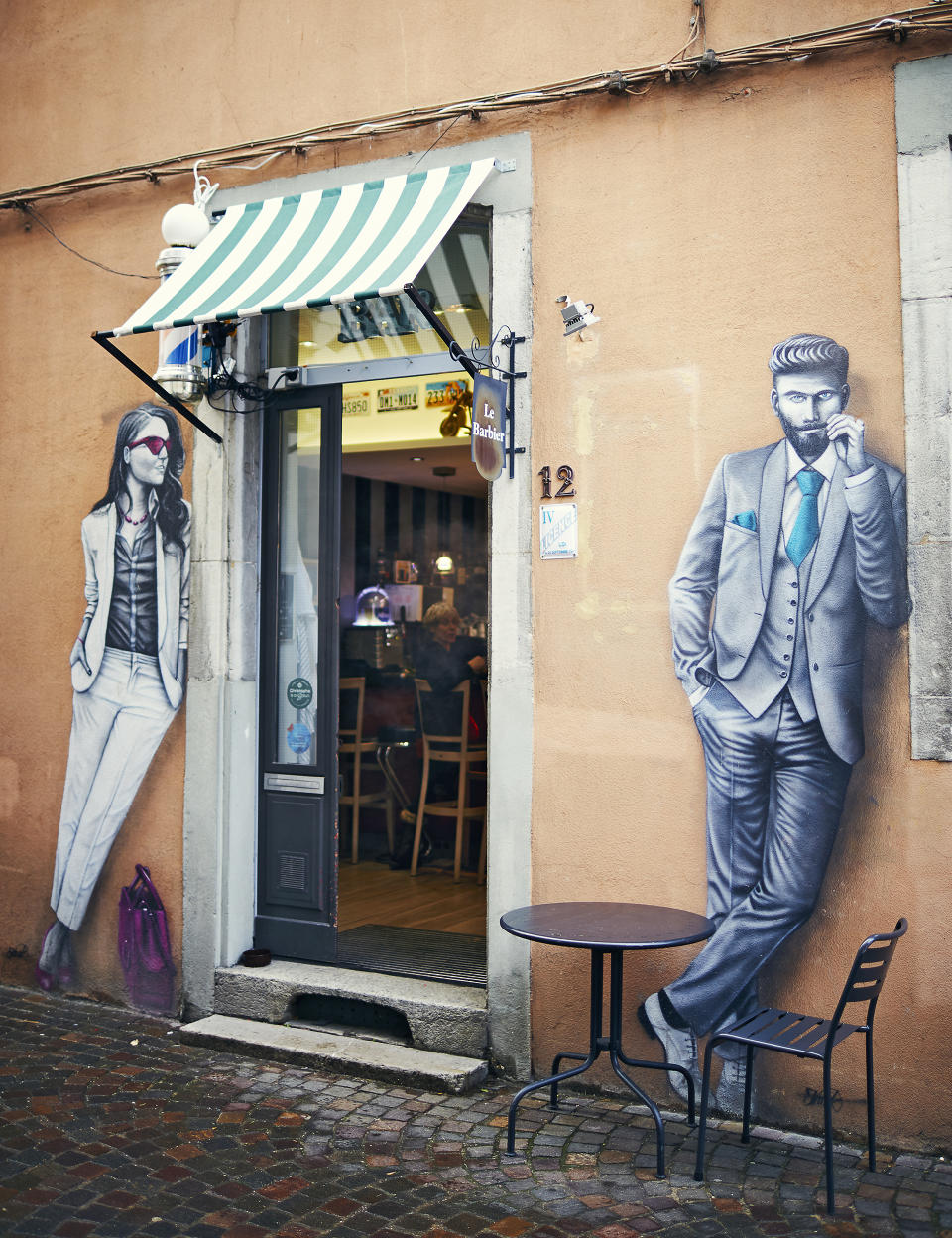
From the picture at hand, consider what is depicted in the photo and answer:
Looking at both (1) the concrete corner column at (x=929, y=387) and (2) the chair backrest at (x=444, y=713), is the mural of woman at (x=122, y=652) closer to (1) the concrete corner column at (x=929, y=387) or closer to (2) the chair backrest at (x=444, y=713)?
(2) the chair backrest at (x=444, y=713)

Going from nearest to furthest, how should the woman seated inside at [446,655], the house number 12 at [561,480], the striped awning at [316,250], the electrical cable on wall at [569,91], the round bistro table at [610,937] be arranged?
the round bistro table at [610,937] < the electrical cable on wall at [569,91] < the striped awning at [316,250] < the house number 12 at [561,480] < the woman seated inside at [446,655]

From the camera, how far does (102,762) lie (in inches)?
239

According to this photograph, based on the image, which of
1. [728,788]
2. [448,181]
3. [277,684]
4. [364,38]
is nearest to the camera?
[728,788]

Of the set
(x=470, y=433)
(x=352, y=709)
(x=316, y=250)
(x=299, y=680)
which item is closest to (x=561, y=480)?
(x=470, y=433)

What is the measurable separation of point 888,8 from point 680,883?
11.6ft

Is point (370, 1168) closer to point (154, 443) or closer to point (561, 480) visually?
point (561, 480)

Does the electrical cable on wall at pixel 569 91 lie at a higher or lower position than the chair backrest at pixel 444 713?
higher

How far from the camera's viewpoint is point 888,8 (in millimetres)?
4406

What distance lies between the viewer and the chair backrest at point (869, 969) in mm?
3623

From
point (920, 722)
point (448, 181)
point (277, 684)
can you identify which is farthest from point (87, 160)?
point (920, 722)

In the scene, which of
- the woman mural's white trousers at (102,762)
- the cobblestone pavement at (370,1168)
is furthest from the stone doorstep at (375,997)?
the woman mural's white trousers at (102,762)

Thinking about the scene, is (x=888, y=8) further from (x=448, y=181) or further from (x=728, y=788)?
(x=728, y=788)

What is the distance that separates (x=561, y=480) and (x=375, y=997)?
2491 mm

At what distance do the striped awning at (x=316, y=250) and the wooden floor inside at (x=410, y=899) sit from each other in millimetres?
3459
